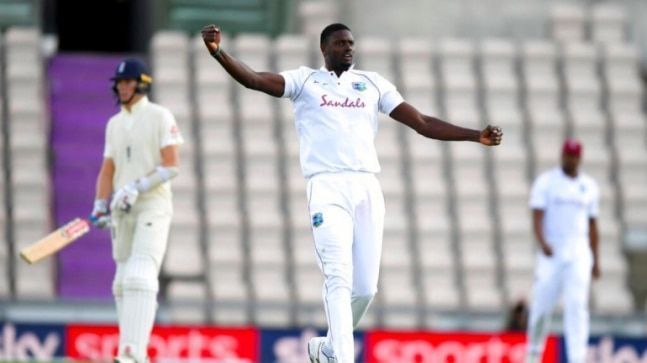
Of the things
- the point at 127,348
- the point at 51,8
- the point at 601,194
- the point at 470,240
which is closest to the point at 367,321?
the point at 470,240

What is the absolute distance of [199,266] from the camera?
15633 millimetres

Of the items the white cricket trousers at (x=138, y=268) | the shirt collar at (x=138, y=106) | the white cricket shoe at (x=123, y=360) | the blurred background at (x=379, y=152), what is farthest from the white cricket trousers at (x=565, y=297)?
the white cricket shoe at (x=123, y=360)

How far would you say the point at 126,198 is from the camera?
363 inches

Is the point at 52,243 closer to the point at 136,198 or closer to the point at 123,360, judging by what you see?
the point at 136,198

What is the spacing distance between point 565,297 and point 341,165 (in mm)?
3785

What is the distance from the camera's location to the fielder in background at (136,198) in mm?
9211

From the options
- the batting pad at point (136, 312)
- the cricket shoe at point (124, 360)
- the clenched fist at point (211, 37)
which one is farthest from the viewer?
the batting pad at point (136, 312)

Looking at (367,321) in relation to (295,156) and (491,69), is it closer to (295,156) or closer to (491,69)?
(295,156)

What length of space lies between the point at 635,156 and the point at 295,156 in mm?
3223

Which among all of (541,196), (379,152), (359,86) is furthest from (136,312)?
(379,152)

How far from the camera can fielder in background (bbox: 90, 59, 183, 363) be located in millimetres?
9211

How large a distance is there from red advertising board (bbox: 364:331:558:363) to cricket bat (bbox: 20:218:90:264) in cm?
468

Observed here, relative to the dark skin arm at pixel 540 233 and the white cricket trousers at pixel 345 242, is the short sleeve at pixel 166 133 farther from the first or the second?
the dark skin arm at pixel 540 233

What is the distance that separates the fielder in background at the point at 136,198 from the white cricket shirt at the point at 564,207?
330 centimetres
